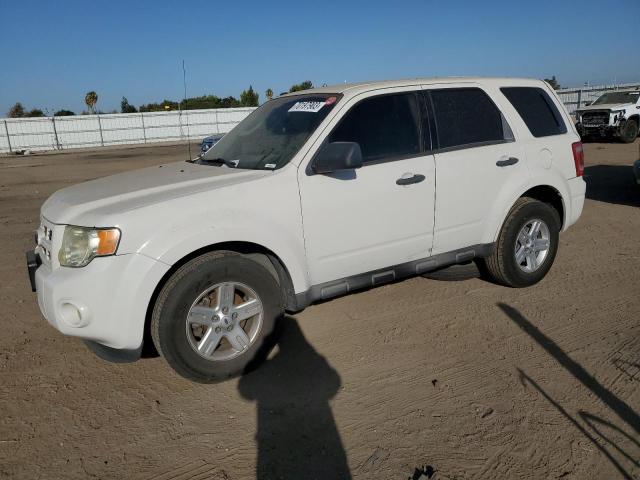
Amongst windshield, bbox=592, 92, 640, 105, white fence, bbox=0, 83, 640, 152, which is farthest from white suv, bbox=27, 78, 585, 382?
white fence, bbox=0, 83, 640, 152

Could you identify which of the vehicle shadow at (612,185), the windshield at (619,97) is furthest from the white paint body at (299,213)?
the windshield at (619,97)

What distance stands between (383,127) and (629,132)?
61.6 feet

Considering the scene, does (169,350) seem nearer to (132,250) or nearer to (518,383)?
(132,250)

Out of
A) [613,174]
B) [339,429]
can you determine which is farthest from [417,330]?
[613,174]

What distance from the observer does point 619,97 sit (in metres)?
19.9

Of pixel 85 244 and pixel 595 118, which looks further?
pixel 595 118

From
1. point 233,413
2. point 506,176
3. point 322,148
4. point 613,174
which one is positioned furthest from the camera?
point 613,174

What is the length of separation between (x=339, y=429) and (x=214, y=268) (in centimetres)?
122

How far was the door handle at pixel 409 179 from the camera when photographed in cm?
398

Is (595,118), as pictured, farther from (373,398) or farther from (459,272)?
(373,398)

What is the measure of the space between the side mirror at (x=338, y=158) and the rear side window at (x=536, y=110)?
2.02m

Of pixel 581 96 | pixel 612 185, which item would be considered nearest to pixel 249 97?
pixel 581 96

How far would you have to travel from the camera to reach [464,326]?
424cm

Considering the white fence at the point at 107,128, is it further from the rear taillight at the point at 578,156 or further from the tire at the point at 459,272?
the rear taillight at the point at 578,156
